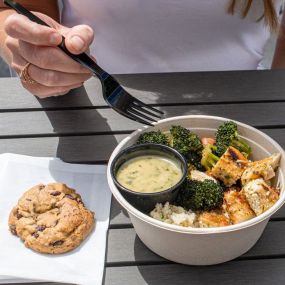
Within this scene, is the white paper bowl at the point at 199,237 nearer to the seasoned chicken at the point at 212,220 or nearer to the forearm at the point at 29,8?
the seasoned chicken at the point at 212,220

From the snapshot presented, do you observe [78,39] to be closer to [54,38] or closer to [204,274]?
[54,38]

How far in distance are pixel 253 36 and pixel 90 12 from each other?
735mm

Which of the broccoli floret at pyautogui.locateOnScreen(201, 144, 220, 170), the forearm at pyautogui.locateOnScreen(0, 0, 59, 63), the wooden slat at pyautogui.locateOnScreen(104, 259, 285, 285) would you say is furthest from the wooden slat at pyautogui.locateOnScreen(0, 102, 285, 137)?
the wooden slat at pyautogui.locateOnScreen(104, 259, 285, 285)

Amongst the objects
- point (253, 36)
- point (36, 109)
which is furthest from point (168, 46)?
point (36, 109)

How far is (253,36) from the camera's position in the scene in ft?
6.86

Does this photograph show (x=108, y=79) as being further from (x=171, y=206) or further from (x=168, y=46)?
(x=168, y=46)

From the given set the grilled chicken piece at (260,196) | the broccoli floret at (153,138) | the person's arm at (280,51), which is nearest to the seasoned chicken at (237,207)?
the grilled chicken piece at (260,196)

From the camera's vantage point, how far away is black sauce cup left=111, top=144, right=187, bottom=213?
1.12 meters

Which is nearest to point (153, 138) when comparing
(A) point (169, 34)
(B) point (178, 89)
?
(B) point (178, 89)

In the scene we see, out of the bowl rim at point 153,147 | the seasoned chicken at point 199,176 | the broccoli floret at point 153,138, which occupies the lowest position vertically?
the seasoned chicken at point 199,176

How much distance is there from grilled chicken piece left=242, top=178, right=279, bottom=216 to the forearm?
1031 mm

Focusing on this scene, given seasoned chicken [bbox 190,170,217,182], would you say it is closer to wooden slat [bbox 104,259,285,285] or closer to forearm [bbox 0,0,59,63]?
wooden slat [bbox 104,259,285,285]

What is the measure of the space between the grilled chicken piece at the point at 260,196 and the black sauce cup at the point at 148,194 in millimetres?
168

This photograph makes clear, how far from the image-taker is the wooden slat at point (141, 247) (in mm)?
1167
